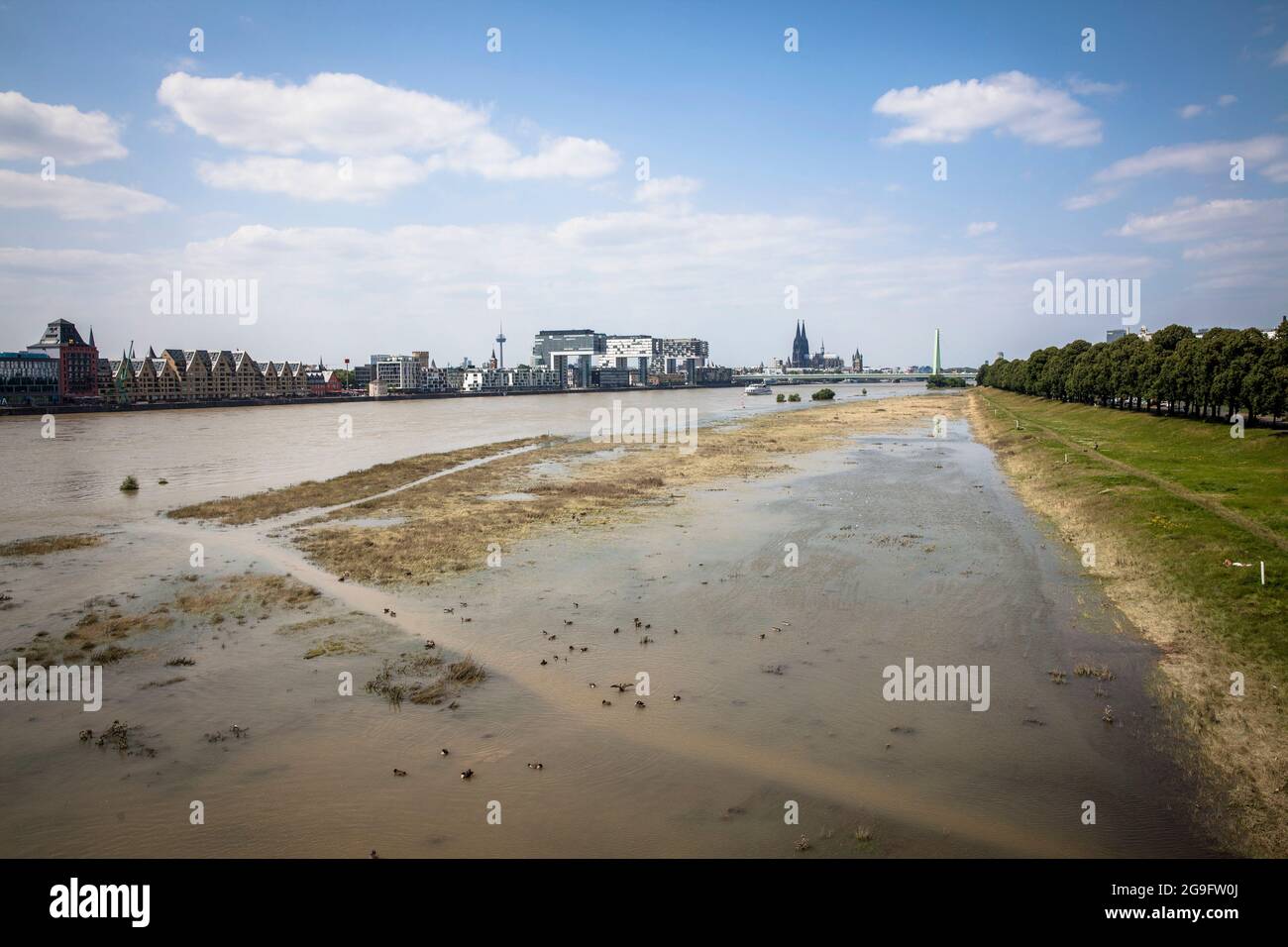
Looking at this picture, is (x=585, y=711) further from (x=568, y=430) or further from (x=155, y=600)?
(x=568, y=430)

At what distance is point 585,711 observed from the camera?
13156 mm

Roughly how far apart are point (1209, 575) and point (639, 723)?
16.1 m

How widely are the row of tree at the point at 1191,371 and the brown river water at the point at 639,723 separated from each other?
94.0 ft

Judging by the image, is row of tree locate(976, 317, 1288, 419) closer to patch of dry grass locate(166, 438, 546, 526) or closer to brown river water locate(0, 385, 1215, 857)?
brown river water locate(0, 385, 1215, 857)

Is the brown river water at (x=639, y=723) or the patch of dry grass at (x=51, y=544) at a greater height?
the patch of dry grass at (x=51, y=544)

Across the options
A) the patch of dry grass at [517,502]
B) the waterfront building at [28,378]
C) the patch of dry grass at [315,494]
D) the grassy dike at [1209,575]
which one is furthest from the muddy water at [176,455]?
the grassy dike at [1209,575]

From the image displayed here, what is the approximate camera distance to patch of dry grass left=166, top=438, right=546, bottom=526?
1302 inches

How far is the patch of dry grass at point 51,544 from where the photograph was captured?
25.9 meters

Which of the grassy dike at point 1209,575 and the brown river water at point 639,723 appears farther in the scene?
the grassy dike at point 1209,575

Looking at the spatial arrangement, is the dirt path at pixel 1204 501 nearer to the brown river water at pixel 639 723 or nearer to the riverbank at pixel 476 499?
the brown river water at pixel 639 723

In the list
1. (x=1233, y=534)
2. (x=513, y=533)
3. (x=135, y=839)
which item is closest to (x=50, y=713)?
(x=135, y=839)

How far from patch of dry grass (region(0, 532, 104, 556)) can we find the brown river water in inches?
58.4

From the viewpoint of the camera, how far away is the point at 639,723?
41.8ft
